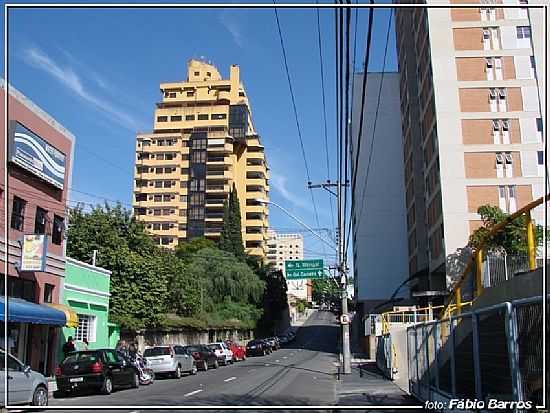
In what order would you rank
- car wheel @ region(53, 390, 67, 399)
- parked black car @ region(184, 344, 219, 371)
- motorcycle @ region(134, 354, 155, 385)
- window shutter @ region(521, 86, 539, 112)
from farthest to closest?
window shutter @ region(521, 86, 539, 112), parked black car @ region(184, 344, 219, 371), motorcycle @ region(134, 354, 155, 385), car wheel @ region(53, 390, 67, 399)

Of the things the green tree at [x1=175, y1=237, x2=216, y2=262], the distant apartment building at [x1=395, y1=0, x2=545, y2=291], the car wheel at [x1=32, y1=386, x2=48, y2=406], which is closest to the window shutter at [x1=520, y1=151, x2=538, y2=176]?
the distant apartment building at [x1=395, y1=0, x2=545, y2=291]

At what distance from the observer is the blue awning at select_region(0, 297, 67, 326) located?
63.8 feet

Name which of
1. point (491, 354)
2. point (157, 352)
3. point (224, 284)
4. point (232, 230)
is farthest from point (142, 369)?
point (232, 230)

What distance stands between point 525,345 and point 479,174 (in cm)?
3845

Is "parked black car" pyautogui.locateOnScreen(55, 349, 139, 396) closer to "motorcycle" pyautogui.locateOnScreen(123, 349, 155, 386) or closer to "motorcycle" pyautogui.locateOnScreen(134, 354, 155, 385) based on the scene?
"motorcycle" pyautogui.locateOnScreen(123, 349, 155, 386)

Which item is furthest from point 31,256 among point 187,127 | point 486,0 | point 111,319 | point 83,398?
point 486,0

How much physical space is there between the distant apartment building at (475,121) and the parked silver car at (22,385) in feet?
107

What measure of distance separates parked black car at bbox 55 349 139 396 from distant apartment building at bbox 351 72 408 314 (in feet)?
179

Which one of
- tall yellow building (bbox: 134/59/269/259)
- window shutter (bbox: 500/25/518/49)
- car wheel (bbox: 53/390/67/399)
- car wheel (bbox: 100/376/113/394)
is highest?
window shutter (bbox: 500/25/518/49)

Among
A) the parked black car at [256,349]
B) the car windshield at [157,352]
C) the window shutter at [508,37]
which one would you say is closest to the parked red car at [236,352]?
the parked black car at [256,349]

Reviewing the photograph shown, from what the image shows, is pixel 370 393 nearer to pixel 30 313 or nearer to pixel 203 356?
pixel 30 313

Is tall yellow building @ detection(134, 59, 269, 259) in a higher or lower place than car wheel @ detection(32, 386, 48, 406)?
higher

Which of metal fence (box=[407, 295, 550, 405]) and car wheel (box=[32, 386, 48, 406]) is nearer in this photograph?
metal fence (box=[407, 295, 550, 405])

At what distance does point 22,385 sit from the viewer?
1345cm
